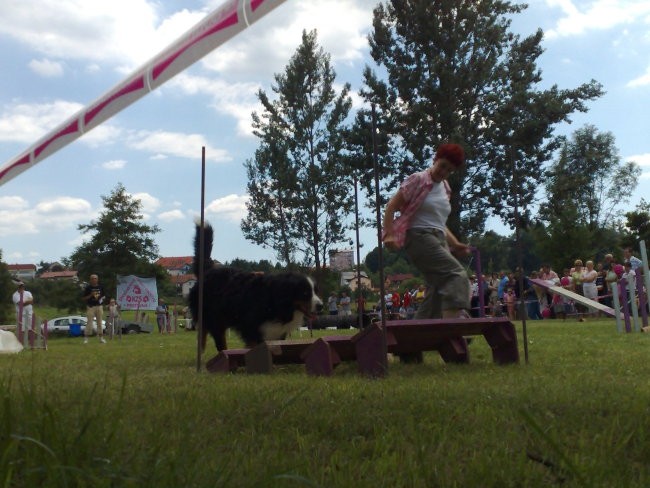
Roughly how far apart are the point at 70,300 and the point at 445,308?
4083cm

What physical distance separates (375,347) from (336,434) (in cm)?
209

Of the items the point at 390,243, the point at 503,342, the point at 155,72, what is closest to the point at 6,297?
the point at 390,243

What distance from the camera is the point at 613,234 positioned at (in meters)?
49.8

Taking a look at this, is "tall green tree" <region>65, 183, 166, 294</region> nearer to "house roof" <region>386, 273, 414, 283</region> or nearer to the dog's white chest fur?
"house roof" <region>386, 273, 414, 283</region>

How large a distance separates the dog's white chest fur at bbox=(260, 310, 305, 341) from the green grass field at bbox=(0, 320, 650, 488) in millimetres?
2868

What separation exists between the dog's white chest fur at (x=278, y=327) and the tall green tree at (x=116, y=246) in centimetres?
3755

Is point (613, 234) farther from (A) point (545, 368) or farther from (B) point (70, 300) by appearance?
(A) point (545, 368)

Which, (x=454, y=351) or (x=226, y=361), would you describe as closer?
(x=226, y=361)

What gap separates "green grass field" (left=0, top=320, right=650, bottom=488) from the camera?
1.86m

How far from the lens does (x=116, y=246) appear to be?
144ft

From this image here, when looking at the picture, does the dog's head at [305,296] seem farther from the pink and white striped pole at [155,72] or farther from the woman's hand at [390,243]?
the pink and white striped pole at [155,72]

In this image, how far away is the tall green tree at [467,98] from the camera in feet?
100

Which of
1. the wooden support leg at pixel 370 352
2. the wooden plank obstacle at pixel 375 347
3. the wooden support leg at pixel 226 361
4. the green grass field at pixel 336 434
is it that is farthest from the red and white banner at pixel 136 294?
the green grass field at pixel 336 434

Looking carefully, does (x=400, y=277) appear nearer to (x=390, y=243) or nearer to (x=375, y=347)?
(x=390, y=243)
